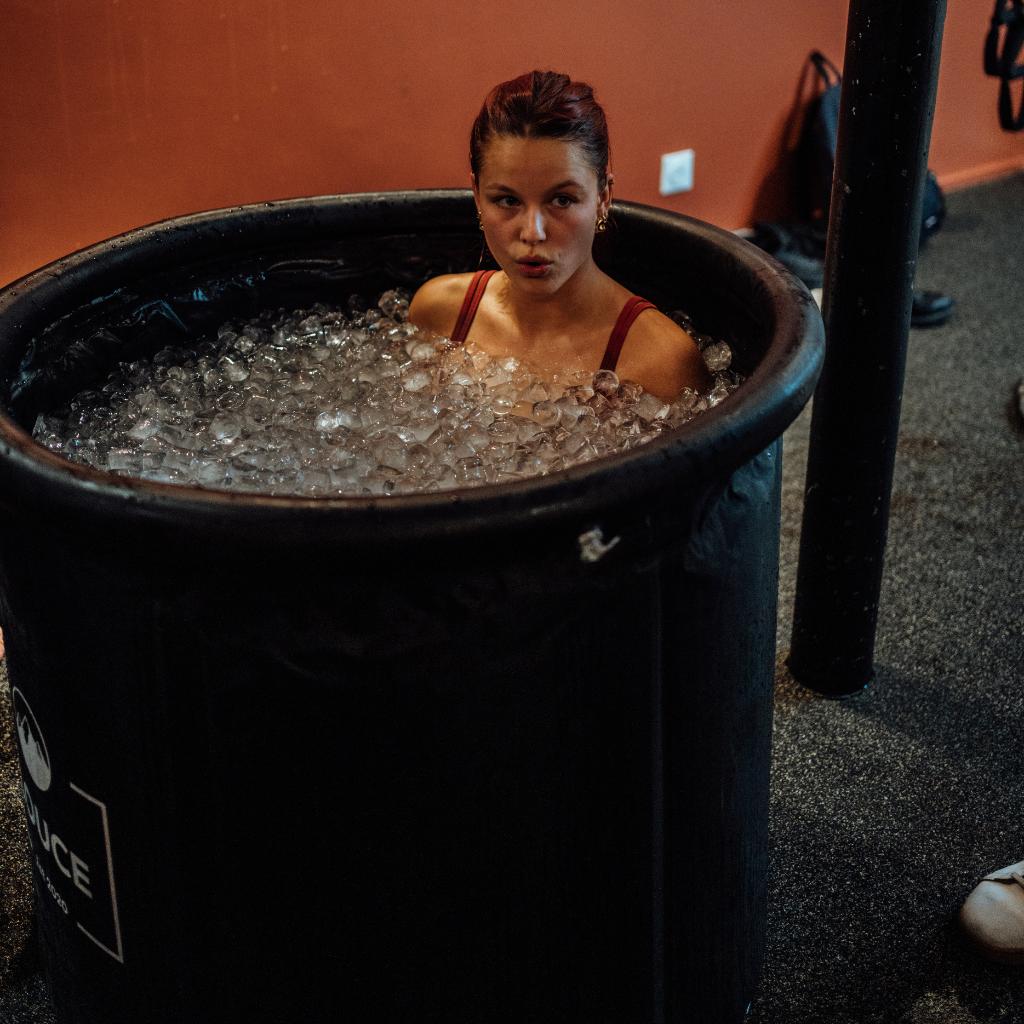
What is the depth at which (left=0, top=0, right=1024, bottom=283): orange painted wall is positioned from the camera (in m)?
2.35

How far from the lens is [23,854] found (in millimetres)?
1609

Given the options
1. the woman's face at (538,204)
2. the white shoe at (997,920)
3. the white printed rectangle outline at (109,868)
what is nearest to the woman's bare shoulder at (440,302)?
the woman's face at (538,204)

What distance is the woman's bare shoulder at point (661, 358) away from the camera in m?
1.41

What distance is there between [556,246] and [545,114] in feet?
0.49

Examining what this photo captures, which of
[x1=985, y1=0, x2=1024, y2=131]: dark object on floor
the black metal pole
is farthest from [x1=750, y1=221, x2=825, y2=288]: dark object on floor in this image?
the black metal pole

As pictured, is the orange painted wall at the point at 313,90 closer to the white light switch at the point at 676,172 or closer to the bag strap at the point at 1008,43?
the white light switch at the point at 676,172

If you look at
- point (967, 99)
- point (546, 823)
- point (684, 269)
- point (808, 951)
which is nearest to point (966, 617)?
point (808, 951)

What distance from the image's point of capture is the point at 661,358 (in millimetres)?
1421

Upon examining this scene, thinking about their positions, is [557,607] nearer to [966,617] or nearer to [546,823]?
[546,823]

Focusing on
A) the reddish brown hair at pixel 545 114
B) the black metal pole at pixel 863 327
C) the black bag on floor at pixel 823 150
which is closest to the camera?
the reddish brown hair at pixel 545 114

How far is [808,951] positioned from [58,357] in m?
1.11

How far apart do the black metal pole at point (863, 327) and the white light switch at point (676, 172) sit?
1879mm

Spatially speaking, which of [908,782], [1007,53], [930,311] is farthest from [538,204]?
[930,311]

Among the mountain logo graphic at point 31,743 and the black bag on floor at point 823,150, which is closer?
the mountain logo graphic at point 31,743
